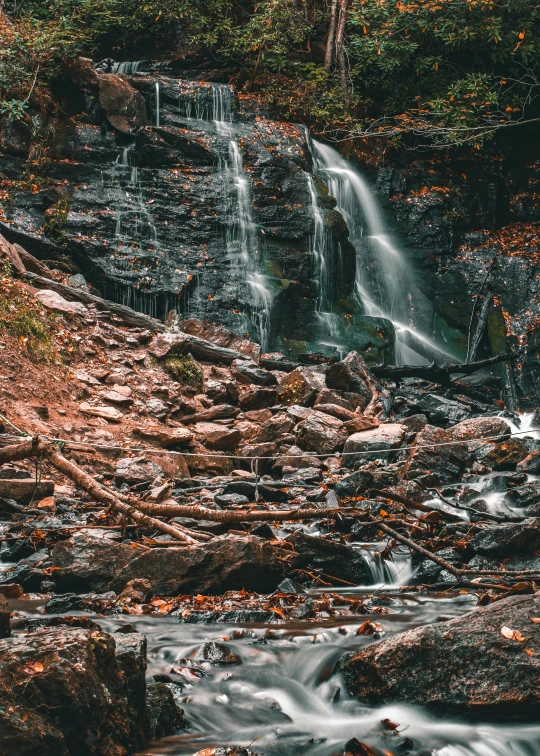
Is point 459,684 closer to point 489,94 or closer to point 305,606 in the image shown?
point 305,606

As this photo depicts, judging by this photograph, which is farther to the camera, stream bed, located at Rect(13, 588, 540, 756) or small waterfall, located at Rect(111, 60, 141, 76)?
small waterfall, located at Rect(111, 60, 141, 76)

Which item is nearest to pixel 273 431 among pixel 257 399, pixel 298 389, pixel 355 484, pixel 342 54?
pixel 257 399

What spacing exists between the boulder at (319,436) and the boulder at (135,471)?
227 cm

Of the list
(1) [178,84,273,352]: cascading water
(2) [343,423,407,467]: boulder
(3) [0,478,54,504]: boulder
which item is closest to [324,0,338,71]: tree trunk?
(1) [178,84,273,352]: cascading water

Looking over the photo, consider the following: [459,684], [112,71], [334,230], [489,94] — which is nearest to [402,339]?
[334,230]

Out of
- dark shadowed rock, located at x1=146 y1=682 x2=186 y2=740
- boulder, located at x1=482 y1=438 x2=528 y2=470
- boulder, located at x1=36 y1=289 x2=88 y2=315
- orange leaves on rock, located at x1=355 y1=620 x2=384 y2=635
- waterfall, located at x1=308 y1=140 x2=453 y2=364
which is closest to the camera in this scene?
dark shadowed rock, located at x1=146 y1=682 x2=186 y2=740

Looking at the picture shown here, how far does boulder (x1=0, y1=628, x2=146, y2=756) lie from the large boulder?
102cm

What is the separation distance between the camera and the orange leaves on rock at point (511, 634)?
2.69 m

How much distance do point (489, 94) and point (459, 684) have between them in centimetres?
1703

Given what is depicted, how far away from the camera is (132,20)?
19375 millimetres

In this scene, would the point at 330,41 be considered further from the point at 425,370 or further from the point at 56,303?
the point at 56,303

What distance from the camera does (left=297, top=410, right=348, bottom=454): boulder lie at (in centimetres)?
859

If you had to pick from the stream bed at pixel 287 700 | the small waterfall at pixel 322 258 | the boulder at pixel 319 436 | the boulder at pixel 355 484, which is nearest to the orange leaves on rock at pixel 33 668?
the stream bed at pixel 287 700

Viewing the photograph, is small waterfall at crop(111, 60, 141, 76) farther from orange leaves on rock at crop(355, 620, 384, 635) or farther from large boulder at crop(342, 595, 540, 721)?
large boulder at crop(342, 595, 540, 721)
